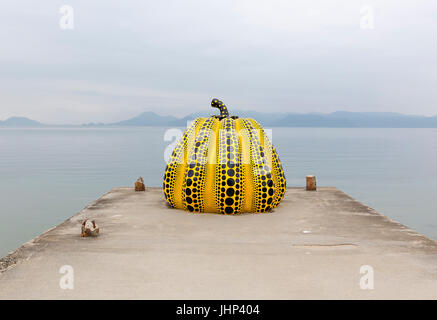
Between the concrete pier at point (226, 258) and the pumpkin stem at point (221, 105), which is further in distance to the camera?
the pumpkin stem at point (221, 105)

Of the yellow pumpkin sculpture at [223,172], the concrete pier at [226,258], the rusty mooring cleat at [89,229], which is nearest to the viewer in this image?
the concrete pier at [226,258]

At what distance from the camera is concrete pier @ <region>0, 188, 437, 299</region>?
185 inches

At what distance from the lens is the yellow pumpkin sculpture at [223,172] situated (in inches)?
328

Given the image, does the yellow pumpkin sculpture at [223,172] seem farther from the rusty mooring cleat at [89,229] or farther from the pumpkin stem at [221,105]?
the rusty mooring cleat at [89,229]

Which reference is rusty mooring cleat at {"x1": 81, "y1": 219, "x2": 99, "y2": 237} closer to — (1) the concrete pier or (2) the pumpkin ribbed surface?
(1) the concrete pier

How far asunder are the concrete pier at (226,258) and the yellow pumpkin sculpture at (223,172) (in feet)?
0.90

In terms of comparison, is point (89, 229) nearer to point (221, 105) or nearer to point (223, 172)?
point (223, 172)

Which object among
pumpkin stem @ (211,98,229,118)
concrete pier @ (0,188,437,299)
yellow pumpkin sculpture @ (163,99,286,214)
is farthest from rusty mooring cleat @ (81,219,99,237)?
pumpkin stem @ (211,98,229,118)

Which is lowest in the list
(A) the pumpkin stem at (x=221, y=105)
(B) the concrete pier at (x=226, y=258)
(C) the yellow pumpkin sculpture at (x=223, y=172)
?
(B) the concrete pier at (x=226, y=258)

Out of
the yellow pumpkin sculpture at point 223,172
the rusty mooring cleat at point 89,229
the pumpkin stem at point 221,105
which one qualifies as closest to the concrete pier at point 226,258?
the rusty mooring cleat at point 89,229

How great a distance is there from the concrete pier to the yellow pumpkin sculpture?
28 cm
